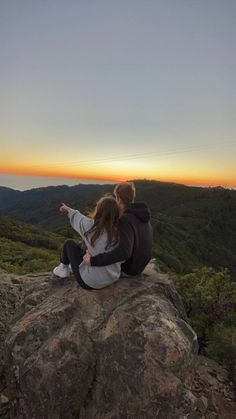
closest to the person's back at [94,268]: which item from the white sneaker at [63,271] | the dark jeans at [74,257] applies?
the dark jeans at [74,257]

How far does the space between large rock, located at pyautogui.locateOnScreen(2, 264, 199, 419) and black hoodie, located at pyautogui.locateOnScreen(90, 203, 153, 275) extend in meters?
0.76

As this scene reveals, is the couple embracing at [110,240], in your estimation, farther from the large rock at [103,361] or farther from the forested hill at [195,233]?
the forested hill at [195,233]

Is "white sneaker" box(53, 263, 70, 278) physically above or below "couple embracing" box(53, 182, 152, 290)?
below

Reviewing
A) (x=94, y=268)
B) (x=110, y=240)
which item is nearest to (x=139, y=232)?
(x=110, y=240)

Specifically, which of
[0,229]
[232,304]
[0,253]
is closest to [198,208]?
[0,229]

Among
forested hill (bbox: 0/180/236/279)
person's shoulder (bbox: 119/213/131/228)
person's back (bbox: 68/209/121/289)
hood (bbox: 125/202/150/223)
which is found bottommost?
forested hill (bbox: 0/180/236/279)

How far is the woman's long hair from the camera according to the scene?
269 inches

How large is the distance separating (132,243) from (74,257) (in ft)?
4.22

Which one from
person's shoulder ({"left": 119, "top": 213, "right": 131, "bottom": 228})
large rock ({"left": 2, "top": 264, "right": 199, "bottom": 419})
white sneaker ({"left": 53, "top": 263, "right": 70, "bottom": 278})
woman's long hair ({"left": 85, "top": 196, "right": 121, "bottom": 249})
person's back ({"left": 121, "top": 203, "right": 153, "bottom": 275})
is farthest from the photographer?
white sneaker ({"left": 53, "top": 263, "right": 70, "bottom": 278})

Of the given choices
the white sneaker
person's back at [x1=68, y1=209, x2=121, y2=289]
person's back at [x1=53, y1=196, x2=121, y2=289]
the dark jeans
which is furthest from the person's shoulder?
the white sneaker

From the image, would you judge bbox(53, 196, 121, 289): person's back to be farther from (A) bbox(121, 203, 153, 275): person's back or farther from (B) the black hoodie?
(A) bbox(121, 203, 153, 275): person's back

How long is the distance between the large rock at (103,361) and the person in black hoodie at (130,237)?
792 millimetres

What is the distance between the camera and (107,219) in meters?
6.85

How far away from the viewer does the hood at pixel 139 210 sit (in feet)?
23.7
